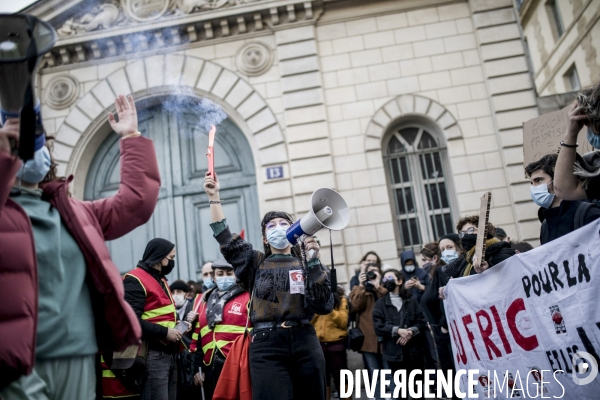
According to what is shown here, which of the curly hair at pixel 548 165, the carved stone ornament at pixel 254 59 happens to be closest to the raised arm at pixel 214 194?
the curly hair at pixel 548 165

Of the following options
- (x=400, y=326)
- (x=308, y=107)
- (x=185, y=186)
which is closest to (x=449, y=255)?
(x=400, y=326)

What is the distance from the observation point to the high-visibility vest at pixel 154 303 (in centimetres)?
475

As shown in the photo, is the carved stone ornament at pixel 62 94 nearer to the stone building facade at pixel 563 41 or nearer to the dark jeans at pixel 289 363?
the dark jeans at pixel 289 363

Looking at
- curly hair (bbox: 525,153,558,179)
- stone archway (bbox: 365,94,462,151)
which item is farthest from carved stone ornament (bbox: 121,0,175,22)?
curly hair (bbox: 525,153,558,179)

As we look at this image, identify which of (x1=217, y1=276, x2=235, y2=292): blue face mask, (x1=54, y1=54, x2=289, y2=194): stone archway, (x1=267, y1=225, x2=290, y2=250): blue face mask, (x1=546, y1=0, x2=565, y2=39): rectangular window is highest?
(x1=546, y1=0, x2=565, y2=39): rectangular window

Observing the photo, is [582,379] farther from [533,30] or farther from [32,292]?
[533,30]

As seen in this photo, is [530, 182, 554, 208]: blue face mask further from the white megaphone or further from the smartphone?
the smartphone

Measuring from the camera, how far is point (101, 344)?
2387mm

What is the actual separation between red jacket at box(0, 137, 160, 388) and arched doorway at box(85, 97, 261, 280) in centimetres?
871

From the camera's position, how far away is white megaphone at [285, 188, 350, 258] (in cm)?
379

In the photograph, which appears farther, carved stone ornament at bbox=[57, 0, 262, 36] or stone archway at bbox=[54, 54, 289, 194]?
carved stone ornament at bbox=[57, 0, 262, 36]

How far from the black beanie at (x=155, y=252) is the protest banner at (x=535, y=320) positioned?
9.22ft

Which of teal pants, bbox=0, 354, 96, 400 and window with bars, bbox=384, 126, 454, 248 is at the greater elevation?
window with bars, bbox=384, 126, 454, 248

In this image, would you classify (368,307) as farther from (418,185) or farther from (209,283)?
(418,185)
